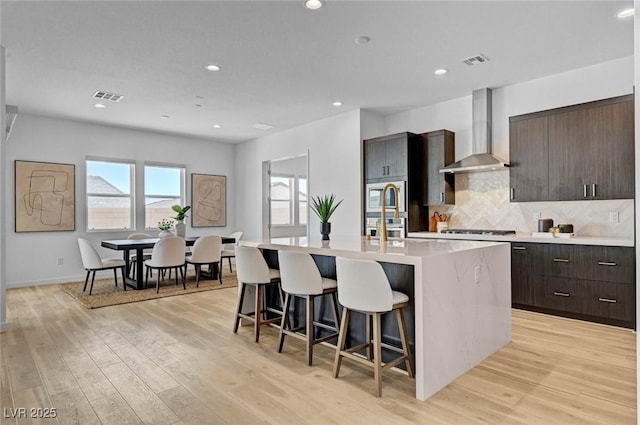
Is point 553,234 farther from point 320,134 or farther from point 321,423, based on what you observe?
point 320,134

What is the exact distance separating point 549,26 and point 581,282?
2.58m

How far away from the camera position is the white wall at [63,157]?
6152 mm

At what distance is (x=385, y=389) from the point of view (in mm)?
2494

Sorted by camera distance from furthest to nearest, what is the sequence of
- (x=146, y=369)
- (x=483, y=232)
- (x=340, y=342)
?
(x=483, y=232)
(x=146, y=369)
(x=340, y=342)

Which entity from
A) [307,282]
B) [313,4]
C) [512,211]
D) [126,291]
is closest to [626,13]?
[512,211]

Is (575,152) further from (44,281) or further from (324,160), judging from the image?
(44,281)

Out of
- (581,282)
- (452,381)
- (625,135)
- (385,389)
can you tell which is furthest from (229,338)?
(625,135)

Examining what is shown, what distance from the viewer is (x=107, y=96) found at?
530cm

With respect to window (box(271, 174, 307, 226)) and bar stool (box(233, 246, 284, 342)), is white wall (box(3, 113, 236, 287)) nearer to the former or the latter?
window (box(271, 174, 307, 226))

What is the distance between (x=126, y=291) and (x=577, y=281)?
234 inches

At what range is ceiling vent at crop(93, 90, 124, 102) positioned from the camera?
5.17 metres

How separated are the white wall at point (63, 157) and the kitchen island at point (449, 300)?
5.27 m

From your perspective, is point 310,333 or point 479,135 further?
point 479,135

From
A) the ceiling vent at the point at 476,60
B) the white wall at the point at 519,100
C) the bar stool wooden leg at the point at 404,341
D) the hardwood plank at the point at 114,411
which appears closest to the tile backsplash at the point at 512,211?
the white wall at the point at 519,100
